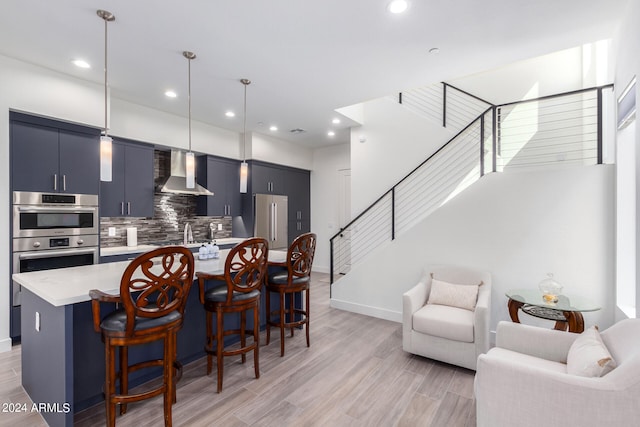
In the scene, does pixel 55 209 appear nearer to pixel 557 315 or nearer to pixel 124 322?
pixel 124 322

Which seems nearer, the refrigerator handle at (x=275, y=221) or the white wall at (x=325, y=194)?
the refrigerator handle at (x=275, y=221)

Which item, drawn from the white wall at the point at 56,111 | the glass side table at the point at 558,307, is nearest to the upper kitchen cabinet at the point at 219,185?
the white wall at the point at 56,111

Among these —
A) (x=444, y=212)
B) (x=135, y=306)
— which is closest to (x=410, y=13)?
(x=444, y=212)

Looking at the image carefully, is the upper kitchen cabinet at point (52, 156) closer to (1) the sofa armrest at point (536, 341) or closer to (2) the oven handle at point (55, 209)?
(2) the oven handle at point (55, 209)

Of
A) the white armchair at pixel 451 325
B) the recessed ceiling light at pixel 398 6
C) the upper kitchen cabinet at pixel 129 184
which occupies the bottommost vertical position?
the white armchair at pixel 451 325

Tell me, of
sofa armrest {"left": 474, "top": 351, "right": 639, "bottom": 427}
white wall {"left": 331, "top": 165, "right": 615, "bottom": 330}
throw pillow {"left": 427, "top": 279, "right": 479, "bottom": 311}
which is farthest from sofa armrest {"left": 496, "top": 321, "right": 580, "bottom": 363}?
white wall {"left": 331, "top": 165, "right": 615, "bottom": 330}

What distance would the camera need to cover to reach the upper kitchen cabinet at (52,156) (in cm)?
322

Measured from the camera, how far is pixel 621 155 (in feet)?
8.77

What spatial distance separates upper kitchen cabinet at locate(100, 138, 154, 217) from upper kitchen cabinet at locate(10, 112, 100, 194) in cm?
39

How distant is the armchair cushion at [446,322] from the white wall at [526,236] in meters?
0.75

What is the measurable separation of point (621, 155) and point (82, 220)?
581 centimetres

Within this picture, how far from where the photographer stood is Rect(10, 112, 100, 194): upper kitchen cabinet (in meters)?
3.22

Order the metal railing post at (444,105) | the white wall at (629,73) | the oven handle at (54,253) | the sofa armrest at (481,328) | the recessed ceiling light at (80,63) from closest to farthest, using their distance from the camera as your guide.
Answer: the white wall at (629,73), the sofa armrest at (481,328), the recessed ceiling light at (80,63), the oven handle at (54,253), the metal railing post at (444,105)

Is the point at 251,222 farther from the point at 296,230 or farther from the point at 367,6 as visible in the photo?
the point at 367,6
